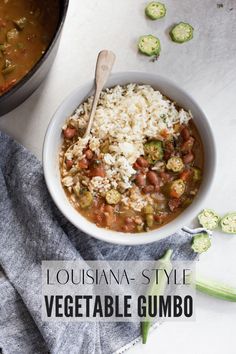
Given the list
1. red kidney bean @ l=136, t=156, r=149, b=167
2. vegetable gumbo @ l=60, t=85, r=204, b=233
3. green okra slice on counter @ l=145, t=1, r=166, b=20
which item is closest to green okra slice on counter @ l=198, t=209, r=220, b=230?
vegetable gumbo @ l=60, t=85, r=204, b=233

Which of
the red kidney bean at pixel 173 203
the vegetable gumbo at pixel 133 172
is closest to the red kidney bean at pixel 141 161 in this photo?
the vegetable gumbo at pixel 133 172

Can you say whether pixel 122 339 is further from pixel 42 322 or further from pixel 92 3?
pixel 92 3

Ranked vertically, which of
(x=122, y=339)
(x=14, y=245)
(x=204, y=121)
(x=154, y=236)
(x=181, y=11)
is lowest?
(x=122, y=339)

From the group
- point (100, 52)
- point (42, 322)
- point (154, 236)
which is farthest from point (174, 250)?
point (100, 52)

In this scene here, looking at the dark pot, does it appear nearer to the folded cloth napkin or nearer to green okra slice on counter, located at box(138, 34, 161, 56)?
the folded cloth napkin

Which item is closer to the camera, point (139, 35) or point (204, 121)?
point (204, 121)

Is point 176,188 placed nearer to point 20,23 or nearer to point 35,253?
point 35,253
